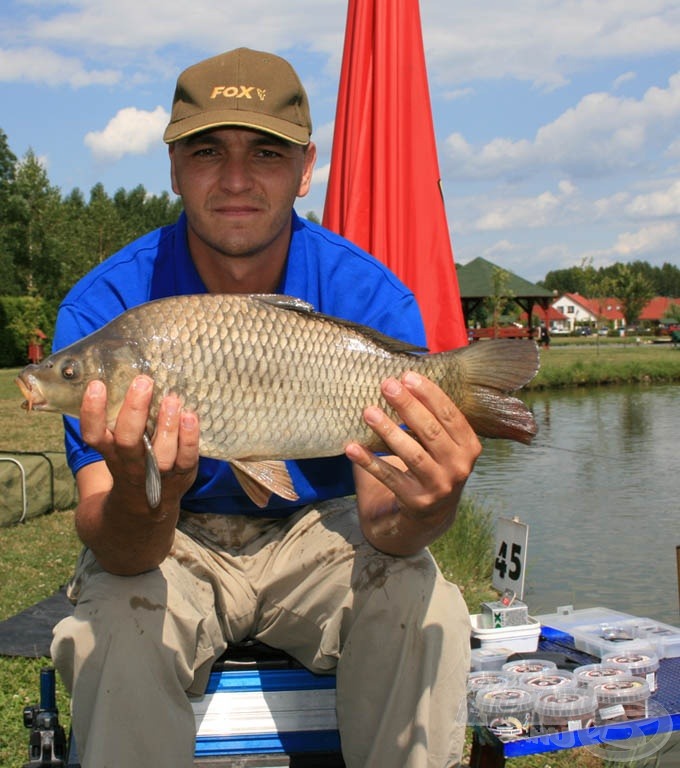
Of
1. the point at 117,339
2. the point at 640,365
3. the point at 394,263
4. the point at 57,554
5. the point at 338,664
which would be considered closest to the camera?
the point at 117,339

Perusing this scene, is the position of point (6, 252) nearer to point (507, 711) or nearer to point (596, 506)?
point (596, 506)

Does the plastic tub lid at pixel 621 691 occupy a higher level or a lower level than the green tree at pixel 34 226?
lower

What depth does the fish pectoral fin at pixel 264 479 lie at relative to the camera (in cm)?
201

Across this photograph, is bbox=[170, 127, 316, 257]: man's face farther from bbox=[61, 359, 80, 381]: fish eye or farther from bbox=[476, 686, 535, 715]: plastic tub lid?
bbox=[476, 686, 535, 715]: plastic tub lid

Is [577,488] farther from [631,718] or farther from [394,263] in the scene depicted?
[631,718]

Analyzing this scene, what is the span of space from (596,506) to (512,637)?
5128 mm

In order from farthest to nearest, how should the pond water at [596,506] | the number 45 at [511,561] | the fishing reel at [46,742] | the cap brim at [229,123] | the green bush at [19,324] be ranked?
the green bush at [19,324] < the pond water at [596,506] < the number 45 at [511,561] < the cap brim at [229,123] < the fishing reel at [46,742]

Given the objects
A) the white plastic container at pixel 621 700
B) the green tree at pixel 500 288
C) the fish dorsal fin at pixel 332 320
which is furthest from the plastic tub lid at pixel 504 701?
the green tree at pixel 500 288

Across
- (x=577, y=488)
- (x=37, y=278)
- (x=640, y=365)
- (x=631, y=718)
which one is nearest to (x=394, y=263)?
(x=631, y=718)

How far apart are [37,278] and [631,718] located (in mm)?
35769

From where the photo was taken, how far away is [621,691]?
2.69 m

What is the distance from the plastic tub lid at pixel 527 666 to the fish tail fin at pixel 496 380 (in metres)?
1.28

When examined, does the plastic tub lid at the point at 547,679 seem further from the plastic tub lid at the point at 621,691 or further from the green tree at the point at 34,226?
the green tree at the point at 34,226

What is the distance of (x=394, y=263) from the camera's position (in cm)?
459
